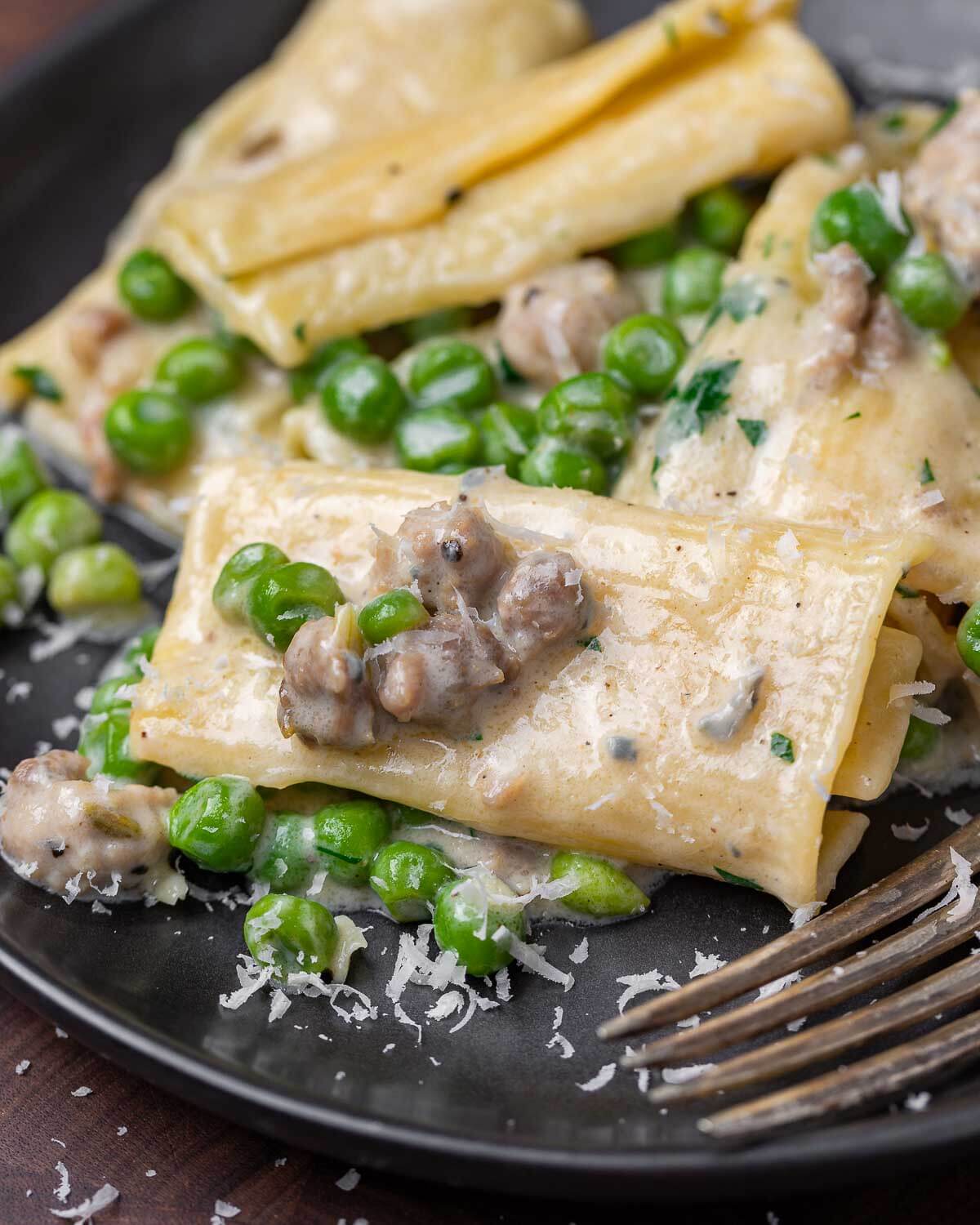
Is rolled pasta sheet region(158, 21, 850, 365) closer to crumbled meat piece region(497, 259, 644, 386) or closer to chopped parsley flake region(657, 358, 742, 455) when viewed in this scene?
crumbled meat piece region(497, 259, 644, 386)

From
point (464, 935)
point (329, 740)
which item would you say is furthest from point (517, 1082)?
point (329, 740)

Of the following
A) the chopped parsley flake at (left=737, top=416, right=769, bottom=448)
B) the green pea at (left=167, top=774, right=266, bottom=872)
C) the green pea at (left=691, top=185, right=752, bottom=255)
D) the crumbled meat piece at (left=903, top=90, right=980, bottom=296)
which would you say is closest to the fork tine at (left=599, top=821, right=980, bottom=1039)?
the green pea at (left=167, top=774, right=266, bottom=872)

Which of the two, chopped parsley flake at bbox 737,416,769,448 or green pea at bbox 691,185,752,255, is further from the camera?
green pea at bbox 691,185,752,255

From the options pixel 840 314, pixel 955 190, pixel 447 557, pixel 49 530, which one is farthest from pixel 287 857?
pixel 955 190

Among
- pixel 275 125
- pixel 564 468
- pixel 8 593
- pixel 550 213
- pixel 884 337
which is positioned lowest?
pixel 884 337

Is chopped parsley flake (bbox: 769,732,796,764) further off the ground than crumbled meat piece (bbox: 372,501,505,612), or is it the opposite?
crumbled meat piece (bbox: 372,501,505,612)

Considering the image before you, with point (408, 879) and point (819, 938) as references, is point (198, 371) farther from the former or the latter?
point (819, 938)
